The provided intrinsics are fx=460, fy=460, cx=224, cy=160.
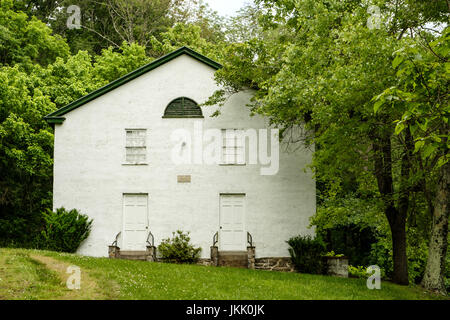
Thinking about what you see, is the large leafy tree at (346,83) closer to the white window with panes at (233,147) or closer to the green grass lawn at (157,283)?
the white window with panes at (233,147)

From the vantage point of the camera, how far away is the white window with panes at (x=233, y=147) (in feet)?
60.9

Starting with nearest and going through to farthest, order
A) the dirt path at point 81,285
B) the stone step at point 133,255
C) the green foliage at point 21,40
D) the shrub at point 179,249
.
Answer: the dirt path at point 81,285 → the shrub at point 179,249 → the stone step at point 133,255 → the green foliage at point 21,40

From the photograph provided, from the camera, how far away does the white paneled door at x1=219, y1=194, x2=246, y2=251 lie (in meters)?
18.2

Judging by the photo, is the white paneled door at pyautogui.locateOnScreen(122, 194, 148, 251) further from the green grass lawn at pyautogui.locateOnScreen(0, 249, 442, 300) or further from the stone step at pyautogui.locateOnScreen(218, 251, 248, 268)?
the green grass lawn at pyautogui.locateOnScreen(0, 249, 442, 300)

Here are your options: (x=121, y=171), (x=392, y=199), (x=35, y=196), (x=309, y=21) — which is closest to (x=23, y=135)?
(x=35, y=196)

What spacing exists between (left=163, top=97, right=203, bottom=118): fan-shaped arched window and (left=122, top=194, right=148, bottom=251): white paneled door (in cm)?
351

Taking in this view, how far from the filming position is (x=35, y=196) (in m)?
25.3

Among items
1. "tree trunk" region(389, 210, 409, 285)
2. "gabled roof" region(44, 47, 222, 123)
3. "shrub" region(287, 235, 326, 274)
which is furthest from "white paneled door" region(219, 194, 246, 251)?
"tree trunk" region(389, 210, 409, 285)

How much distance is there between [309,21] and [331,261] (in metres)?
8.78

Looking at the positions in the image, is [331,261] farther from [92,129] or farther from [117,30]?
[117,30]

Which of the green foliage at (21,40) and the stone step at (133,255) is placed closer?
the stone step at (133,255)

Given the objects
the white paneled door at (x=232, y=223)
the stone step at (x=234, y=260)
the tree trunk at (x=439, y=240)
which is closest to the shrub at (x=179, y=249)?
the stone step at (x=234, y=260)

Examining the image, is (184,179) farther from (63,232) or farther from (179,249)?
(63,232)

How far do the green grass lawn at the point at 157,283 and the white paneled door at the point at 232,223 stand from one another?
2.70 m
